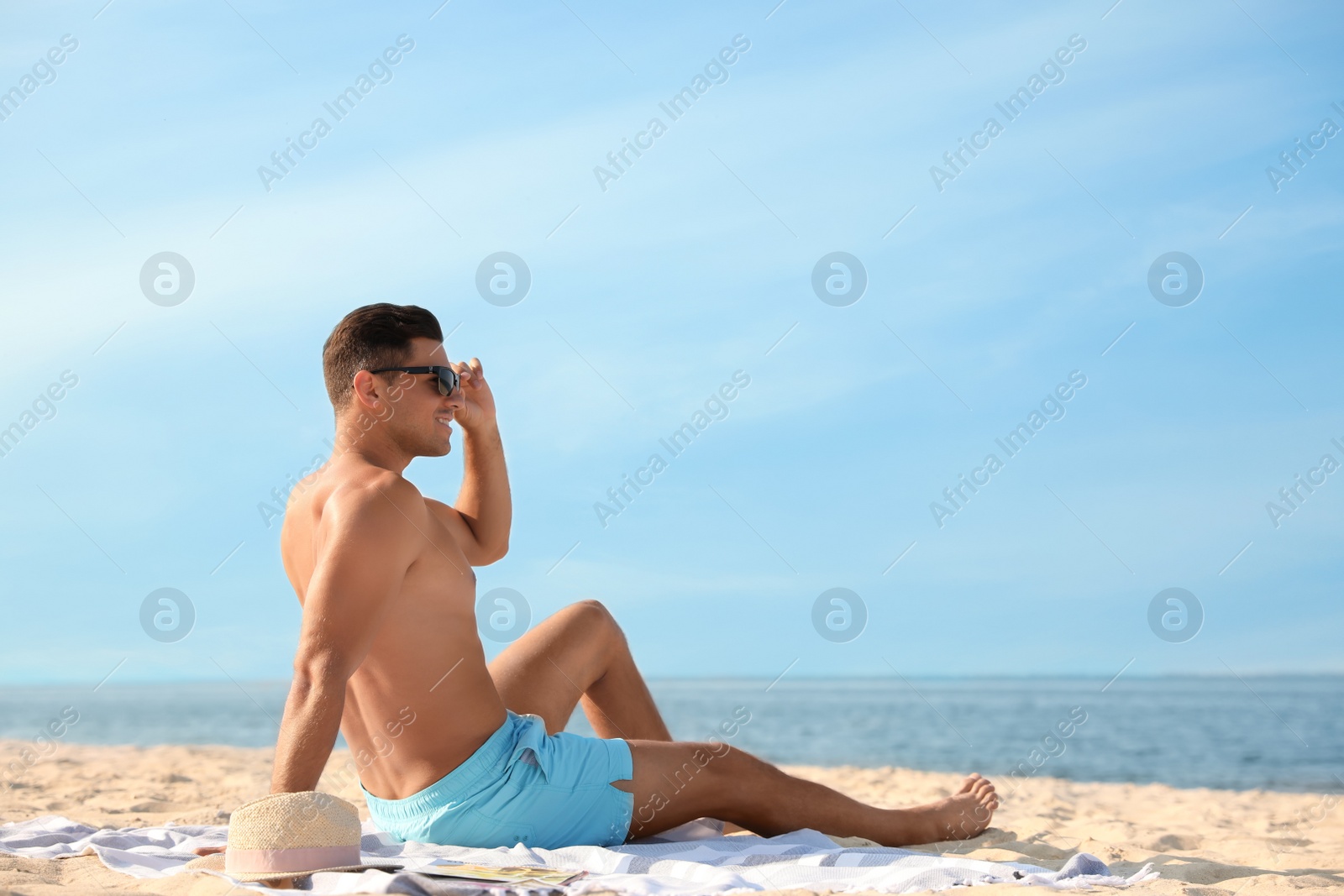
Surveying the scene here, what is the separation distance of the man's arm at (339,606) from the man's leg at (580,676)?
0.97 m

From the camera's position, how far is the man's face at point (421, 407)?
10.6 ft

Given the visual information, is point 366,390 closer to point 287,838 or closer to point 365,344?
point 365,344

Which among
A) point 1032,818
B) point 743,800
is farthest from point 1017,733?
point 743,800

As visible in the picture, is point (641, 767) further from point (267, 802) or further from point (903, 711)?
point (903, 711)

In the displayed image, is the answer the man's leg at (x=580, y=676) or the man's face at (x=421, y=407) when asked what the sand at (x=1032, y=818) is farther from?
the man's face at (x=421, y=407)

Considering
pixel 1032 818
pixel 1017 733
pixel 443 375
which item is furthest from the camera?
pixel 1017 733

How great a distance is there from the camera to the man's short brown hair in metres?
3.24

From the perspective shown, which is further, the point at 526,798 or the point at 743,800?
the point at 743,800

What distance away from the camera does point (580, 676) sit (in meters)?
3.79

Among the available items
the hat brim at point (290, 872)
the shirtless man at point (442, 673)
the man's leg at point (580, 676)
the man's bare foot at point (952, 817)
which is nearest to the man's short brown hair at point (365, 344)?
the shirtless man at point (442, 673)

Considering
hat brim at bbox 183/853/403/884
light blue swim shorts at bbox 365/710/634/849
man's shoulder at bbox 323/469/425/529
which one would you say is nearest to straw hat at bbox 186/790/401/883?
hat brim at bbox 183/853/403/884

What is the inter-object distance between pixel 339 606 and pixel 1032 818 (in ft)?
13.4

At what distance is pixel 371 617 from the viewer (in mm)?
2666

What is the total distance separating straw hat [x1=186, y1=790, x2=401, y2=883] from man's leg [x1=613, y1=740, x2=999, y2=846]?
1033mm
